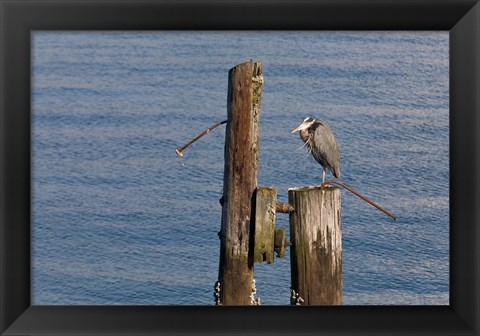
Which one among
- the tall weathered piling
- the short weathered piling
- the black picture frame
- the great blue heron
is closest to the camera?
the black picture frame

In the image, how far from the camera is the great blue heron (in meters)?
5.21

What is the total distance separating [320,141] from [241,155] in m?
0.90

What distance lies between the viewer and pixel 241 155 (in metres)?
4.48

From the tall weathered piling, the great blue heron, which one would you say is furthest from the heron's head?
the tall weathered piling

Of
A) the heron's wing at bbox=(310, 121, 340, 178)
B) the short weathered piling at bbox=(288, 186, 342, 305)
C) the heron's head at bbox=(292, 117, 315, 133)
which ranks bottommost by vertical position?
the short weathered piling at bbox=(288, 186, 342, 305)

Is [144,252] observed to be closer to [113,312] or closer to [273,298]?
[273,298]

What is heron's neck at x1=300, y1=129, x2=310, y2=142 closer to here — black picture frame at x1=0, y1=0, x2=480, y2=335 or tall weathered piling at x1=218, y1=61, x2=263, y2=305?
tall weathered piling at x1=218, y1=61, x2=263, y2=305

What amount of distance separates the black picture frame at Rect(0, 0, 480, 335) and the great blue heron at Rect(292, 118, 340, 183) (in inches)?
74.1

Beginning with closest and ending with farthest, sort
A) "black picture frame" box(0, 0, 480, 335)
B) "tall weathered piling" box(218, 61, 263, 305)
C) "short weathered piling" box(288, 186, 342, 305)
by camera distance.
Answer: "black picture frame" box(0, 0, 480, 335)
"short weathered piling" box(288, 186, 342, 305)
"tall weathered piling" box(218, 61, 263, 305)

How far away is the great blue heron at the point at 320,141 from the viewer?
5.21m
